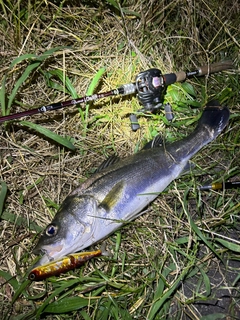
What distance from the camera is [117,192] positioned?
9.25 feet

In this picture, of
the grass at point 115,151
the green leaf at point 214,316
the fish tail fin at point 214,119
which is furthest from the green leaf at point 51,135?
the green leaf at point 214,316

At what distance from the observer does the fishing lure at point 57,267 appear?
2734mm

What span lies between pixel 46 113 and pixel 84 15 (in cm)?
98

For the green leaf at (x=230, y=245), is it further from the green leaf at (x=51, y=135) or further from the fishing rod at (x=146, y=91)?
the green leaf at (x=51, y=135)

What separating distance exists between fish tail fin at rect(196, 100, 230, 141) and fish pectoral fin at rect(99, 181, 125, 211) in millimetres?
907

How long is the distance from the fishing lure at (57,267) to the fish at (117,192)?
5 centimetres

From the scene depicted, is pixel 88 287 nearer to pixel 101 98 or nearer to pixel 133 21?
pixel 101 98

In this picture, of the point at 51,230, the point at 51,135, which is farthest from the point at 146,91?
the point at 51,230

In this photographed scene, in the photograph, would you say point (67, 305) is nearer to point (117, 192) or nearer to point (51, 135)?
point (117, 192)

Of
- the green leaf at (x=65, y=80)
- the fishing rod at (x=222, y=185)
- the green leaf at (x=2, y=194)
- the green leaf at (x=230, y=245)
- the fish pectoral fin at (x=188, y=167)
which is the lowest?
the green leaf at (x=230, y=245)

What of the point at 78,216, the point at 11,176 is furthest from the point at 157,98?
the point at 11,176

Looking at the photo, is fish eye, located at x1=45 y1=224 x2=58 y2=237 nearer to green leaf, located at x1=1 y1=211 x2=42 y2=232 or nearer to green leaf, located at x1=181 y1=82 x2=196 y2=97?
green leaf, located at x1=1 y1=211 x2=42 y2=232

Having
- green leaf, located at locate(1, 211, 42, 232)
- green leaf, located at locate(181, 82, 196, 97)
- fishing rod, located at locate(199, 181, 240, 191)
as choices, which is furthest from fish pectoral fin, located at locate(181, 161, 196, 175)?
green leaf, located at locate(1, 211, 42, 232)

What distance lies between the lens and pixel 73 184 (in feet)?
10.4
